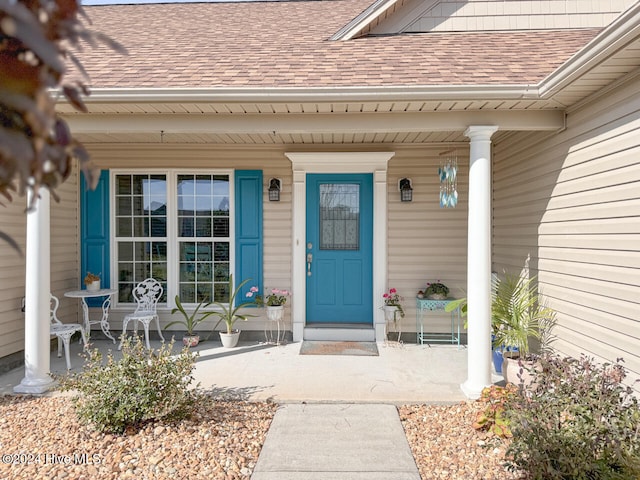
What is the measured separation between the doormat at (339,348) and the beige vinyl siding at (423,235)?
644 mm

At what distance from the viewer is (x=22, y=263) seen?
185 inches

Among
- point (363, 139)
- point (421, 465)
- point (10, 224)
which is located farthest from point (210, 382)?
point (363, 139)

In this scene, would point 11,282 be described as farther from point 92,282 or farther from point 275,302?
point 275,302

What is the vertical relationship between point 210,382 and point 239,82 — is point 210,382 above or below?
below

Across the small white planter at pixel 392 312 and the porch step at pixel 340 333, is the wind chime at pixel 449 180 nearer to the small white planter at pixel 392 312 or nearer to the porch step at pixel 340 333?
the small white planter at pixel 392 312

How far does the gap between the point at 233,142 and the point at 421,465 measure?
13.8 ft

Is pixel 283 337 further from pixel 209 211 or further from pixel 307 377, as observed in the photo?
pixel 209 211

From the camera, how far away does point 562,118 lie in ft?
12.5

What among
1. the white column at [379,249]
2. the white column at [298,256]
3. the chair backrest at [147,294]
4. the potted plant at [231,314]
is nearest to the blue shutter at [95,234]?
the chair backrest at [147,294]

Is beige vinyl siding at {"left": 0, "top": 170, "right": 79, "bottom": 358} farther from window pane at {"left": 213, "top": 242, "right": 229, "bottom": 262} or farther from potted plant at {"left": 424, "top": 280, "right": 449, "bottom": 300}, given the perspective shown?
potted plant at {"left": 424, "top": 280, "right": 449, "bottom": 300}

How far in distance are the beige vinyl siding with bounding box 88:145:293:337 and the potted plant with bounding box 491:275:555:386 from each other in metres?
2.60

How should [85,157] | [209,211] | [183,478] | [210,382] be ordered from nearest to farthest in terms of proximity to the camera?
[85,157] → [183,478] → [210,382] → [209,211]

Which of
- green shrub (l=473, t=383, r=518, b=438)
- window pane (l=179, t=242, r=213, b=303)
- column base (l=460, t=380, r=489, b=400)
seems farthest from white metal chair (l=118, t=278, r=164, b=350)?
green shrub (l=473, t=383, r=518, b=438)

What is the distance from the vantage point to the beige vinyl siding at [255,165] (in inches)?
221
